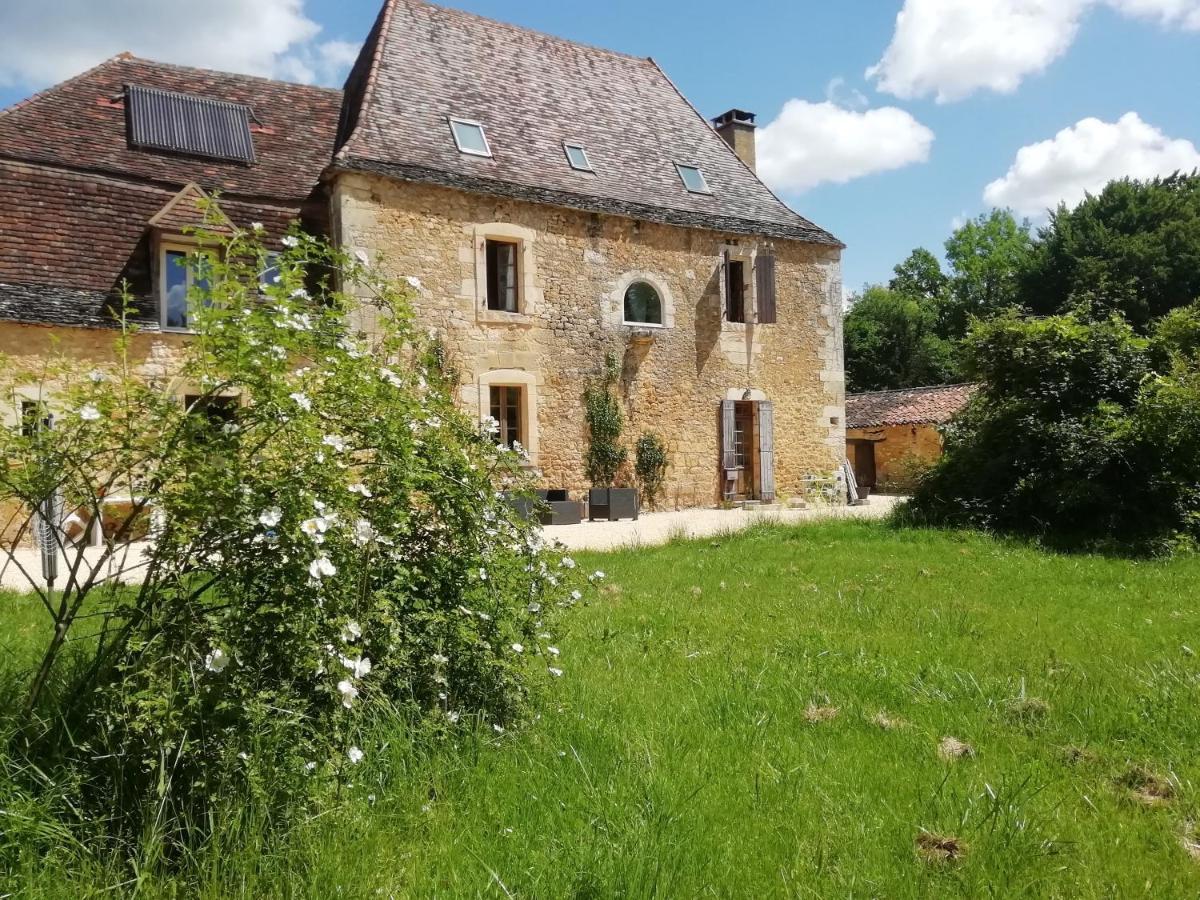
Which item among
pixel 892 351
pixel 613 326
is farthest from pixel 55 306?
pixel 892 351

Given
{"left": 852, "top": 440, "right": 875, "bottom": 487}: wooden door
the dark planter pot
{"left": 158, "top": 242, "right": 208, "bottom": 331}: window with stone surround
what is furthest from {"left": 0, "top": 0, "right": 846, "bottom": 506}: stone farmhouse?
{"left": 852, "top": 440, "right": 875, "bottom": 487}: wooden door

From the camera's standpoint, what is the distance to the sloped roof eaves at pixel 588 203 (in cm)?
1272

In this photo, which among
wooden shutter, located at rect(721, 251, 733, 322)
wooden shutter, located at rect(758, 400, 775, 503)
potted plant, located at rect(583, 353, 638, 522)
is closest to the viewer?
potted plant, located at rect(583, 353, 638, 522)

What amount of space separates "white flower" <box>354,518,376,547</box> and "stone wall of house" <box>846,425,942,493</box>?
21119mm

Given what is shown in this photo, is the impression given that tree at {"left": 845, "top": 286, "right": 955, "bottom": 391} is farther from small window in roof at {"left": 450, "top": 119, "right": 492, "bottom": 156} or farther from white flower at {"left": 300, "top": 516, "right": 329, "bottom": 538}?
white flower at {"left": 300, "top": 516, "right": 329, "bottom": 538}

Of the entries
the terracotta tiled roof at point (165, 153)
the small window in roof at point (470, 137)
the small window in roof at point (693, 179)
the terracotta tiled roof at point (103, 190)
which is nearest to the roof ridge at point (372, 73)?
the terracotta tiled roof at point (165, 153)

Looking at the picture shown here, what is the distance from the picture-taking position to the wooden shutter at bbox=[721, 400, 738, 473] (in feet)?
51.9

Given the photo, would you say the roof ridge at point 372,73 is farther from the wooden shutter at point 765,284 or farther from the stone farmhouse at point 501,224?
the wooden shutter at point 765,284

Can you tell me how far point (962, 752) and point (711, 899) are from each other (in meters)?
1.31

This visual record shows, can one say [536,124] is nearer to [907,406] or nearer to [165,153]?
[165,153]

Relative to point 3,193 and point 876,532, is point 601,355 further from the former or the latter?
point 3,193

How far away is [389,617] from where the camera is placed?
2607 mm

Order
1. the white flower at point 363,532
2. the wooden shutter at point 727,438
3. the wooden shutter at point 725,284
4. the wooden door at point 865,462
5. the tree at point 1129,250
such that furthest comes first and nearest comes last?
the tree at point 1129,250 < the wooden door at point 865,462 < the wooden shutter at point 725,284 < the wooden shutter at point 727,438 < the white flower at point 363,532

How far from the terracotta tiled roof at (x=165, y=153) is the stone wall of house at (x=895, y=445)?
624 inches
